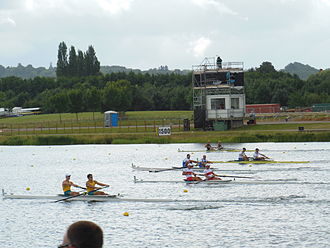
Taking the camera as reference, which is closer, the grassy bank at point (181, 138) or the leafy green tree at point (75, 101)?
the grassy bank at point (181, 138)

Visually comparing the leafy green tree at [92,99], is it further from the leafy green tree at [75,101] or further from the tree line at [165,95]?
the leafy green tree at [75,101]

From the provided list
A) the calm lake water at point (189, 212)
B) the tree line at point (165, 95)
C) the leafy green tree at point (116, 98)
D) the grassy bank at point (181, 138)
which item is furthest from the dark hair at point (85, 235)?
the leafy green tree at point (116, 98)

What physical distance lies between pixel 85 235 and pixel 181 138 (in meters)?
77.1

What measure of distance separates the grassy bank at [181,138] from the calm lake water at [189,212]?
19454 millimetres

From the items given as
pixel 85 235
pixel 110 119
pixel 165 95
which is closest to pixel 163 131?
pixel 110 119

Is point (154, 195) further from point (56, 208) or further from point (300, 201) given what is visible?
point (300, 201)

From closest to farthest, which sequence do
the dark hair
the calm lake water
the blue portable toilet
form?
1. the dark hair
2. the calm lake water
3. the blue portable toilet

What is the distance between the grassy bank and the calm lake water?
1945 cm

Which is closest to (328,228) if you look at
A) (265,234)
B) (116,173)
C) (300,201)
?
(265,234)

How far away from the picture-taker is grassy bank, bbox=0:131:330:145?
76.6 metres

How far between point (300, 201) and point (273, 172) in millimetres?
15086

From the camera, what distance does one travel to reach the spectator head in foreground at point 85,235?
764 cm

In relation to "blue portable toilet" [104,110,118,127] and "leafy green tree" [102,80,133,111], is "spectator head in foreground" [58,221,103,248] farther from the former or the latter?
"leafy green tree" [102,80,133,111]

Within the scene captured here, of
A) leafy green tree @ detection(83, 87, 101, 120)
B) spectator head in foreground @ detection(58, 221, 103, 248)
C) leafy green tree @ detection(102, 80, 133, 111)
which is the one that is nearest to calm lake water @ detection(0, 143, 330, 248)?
spectator head in foreground @ detection(58, 221, 103, 248)
